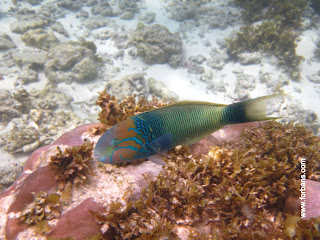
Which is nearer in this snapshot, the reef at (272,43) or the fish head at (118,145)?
the fish head at (118,145)

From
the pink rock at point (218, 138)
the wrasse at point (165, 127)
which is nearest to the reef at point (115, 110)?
the pink rock at point (218, 138)

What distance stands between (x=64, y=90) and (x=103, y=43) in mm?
5483

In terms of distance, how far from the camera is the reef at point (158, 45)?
1114 centimetres

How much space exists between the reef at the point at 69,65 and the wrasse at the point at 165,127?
906cm

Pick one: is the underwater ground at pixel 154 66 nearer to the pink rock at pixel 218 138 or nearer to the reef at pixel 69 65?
the reef at pixel 69 65

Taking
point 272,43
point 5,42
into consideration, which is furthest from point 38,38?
point 272,43

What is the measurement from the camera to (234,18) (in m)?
13.8

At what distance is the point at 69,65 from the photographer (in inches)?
401

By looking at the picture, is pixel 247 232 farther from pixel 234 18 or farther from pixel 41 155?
pixel 234 18

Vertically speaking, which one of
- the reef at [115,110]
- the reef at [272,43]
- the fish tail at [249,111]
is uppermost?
the reef at [272,43]

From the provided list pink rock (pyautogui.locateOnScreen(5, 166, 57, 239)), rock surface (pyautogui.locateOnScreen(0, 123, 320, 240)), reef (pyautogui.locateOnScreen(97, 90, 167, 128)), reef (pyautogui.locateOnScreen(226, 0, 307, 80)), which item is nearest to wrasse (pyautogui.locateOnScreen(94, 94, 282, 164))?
rock surface (pyautogui.locateOnScreen(0, 123, 320, 240))

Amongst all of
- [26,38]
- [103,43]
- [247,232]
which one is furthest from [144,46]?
[247,232]

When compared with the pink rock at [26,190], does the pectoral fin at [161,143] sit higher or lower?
higher

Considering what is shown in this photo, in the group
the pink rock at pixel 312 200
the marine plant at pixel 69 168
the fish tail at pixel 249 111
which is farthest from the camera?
the marine plant at pixel 69 168
